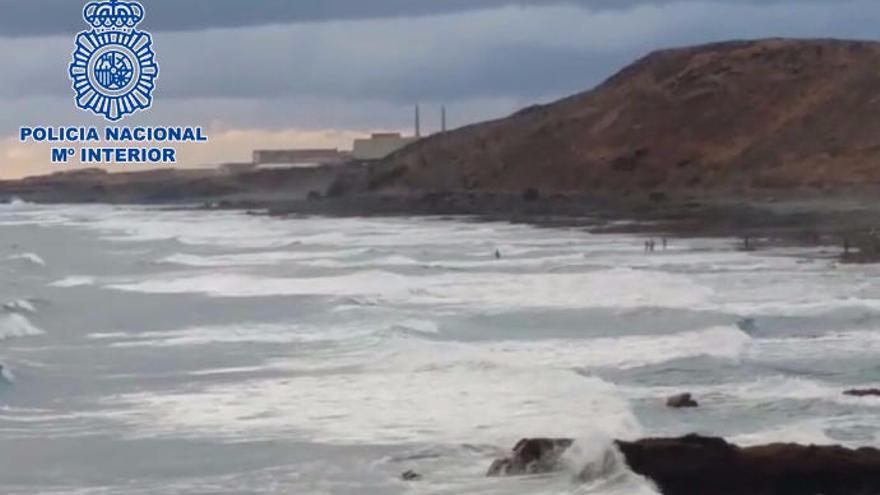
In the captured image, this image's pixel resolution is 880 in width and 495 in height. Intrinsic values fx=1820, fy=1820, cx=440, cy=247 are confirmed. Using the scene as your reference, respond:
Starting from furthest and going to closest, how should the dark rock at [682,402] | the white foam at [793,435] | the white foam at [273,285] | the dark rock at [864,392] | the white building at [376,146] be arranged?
the white building at [376,146] → the white foam at [273,285] → the dark rock at [864,392] → the dark rock at [682,402] → the white foam at [793,435]

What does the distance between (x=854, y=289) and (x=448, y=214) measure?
152 feet

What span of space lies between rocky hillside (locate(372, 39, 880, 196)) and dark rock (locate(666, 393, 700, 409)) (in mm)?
46789

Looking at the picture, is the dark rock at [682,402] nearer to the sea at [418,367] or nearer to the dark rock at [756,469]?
the sea at [418,367]

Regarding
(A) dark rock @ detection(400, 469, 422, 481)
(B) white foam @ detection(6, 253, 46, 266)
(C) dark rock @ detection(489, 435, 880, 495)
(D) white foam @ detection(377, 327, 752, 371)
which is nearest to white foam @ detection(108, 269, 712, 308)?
(D) white foam @ detection(377, 327, 752, 371)

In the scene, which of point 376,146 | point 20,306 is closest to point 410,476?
point 20,306

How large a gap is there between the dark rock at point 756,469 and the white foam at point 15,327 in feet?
51.4

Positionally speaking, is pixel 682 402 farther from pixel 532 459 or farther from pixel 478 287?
pixel 478 287

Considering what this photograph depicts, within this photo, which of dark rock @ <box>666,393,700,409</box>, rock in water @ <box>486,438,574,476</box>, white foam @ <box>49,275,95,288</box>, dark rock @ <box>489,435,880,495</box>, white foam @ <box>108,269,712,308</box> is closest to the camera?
dark rock @ <box>489,435,880,495</box>

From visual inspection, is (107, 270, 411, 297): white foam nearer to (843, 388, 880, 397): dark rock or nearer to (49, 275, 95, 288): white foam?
(49, 275, 95, 288): white foam

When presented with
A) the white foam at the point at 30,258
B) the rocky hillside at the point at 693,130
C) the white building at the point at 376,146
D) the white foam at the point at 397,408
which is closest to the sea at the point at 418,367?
the white foam at the point at 397,408

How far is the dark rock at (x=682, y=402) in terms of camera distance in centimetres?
1512

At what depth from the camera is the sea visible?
13.2 meters

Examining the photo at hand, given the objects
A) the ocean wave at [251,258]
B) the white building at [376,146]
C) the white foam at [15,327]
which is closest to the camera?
the white foam at [15,327]

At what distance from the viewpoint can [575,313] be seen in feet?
82.9
